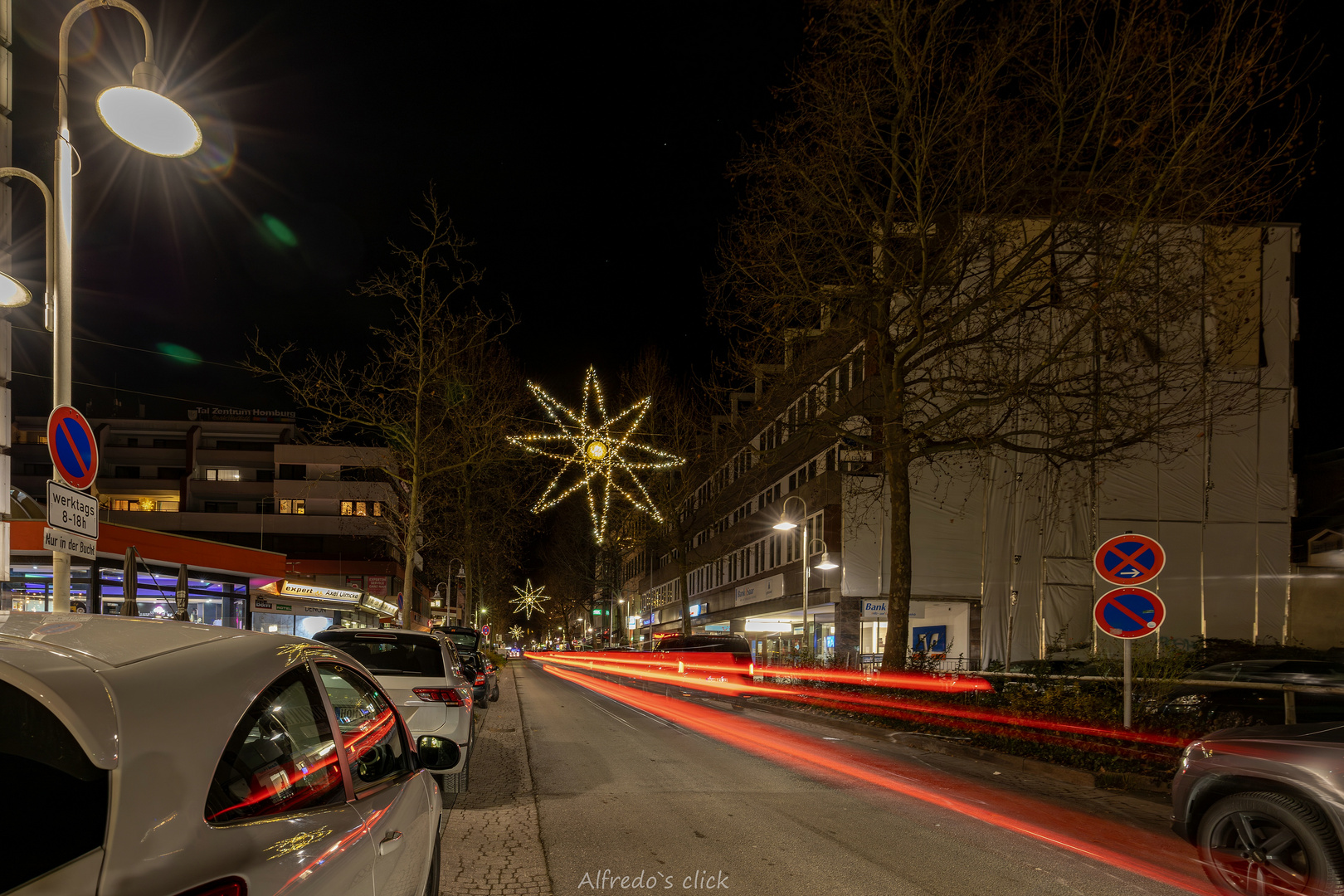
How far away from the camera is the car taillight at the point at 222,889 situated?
1.90 metres

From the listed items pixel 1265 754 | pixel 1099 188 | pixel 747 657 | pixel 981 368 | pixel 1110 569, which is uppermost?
pixel 1099 188

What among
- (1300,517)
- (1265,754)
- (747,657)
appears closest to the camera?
(1265,754)

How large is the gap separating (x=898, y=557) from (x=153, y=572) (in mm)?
18409

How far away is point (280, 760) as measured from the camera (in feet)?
8.16

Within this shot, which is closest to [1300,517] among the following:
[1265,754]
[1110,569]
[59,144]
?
[1110,569]

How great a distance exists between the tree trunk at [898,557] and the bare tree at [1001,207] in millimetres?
43

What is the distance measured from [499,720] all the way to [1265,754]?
48.3 ft

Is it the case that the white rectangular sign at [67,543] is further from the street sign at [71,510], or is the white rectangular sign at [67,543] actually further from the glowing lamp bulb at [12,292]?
the glowing lamp bulb at [12,292]

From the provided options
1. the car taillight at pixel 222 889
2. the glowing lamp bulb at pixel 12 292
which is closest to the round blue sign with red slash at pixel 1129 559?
the car taillight at pixel 222 889

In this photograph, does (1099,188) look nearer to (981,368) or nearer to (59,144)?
(981,368)

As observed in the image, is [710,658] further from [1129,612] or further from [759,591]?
[1129,612]

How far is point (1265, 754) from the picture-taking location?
5.74 metres

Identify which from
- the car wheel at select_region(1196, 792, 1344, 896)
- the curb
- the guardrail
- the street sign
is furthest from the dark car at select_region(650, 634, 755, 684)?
the car wheel at select_region(1196, 792, 1344, 896)

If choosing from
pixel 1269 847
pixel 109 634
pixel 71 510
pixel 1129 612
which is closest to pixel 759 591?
pixel 1129 612
